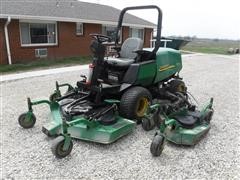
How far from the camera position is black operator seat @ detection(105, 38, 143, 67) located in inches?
151

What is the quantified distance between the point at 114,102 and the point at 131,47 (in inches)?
51.7

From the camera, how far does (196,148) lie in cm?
314

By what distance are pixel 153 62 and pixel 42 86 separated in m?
3.66

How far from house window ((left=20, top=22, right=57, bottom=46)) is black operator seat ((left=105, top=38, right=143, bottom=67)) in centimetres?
762

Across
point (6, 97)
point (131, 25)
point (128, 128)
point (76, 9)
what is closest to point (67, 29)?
point (76, 9)

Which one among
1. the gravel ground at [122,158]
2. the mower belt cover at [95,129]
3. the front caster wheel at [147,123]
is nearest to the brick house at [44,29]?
the gravel ground at [122,158]

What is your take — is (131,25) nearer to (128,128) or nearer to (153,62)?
(153,62)

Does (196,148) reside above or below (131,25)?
below

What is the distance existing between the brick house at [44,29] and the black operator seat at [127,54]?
6.71m

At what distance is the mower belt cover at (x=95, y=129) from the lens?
9.91 ft

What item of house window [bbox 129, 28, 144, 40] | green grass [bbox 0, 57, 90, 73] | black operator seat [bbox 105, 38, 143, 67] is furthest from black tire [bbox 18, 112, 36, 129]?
house window [bbox 129, 28, 144, 40]

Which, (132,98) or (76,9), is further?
(76,9)

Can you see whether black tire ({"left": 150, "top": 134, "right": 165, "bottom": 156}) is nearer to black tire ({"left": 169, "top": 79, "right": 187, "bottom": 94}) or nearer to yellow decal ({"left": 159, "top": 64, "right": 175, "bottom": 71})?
yellow decal ({"left": 159, "top": 64, "right": 175, "bottom": 71})

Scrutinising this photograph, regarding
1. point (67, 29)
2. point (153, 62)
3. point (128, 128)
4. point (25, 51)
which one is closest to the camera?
point (128, 128)
